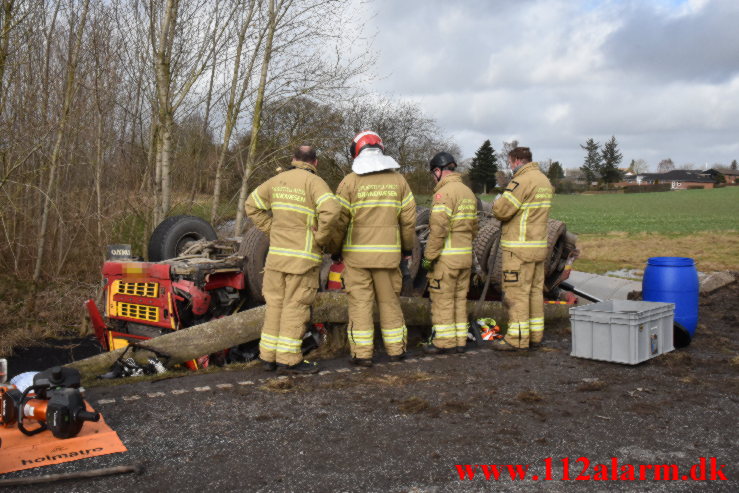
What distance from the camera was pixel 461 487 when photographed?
10.7 ft

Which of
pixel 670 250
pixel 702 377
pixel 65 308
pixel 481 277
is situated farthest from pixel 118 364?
pixel 670 250

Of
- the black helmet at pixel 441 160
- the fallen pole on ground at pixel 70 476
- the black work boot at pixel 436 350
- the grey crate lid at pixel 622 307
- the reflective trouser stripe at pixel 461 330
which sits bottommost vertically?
the black work boot at pixel 436 350

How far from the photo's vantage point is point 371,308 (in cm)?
585

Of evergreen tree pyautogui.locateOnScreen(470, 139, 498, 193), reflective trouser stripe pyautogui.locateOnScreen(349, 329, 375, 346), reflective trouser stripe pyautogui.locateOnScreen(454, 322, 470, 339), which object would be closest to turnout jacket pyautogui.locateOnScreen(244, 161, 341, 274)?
reflective trouser stripe pyautogui.locateOnScreen(349, 329, 375, 346)

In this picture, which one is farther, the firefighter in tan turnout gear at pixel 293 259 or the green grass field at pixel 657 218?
the green grass field at pixel 657 218

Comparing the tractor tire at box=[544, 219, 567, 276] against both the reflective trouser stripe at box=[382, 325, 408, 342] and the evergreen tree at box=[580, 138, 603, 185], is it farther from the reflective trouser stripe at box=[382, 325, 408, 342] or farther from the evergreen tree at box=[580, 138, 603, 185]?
the evergreen tree at box=[580, 138, 603, 185]

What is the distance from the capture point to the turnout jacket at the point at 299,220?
544 cm

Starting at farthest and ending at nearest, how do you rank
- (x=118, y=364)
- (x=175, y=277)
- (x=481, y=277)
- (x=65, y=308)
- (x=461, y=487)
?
(x=65, y=308), (x=481, y=277), (x=175, y=277), (x=118, y=364), (x=461, y=487)

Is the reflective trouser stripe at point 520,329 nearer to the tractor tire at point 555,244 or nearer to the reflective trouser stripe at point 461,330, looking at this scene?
the reflective trouser stripe at point 461,330

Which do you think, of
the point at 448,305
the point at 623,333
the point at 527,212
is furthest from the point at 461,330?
the point at 623,333

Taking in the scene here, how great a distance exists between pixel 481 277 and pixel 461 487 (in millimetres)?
4585

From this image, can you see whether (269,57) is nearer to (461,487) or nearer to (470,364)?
(470,364)

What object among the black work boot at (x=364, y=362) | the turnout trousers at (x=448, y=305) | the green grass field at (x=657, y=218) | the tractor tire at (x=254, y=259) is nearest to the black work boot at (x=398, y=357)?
the black work boot at (x=364, y=362)

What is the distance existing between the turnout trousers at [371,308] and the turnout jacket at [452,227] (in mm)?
570
